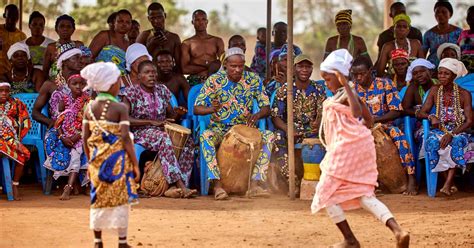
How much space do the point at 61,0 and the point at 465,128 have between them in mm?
20198

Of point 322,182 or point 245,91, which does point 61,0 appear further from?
point 322,182

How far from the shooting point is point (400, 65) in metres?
10.8

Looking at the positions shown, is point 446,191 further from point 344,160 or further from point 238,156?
point 344,160

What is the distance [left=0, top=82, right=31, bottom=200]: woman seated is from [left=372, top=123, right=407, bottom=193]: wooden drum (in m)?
3.58

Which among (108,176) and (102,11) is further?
(102,11)

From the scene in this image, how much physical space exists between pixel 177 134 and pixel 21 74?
7.56ft

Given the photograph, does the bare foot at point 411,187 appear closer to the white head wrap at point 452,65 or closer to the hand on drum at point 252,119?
the white head wrap at point 452,65

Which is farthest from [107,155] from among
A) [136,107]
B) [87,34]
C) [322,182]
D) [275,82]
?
[87,34]

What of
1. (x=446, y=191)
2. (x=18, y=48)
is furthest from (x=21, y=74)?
(x=446, y=191)

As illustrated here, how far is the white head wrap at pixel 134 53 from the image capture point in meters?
10.1

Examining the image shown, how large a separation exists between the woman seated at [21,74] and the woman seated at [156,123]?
1.69 meters

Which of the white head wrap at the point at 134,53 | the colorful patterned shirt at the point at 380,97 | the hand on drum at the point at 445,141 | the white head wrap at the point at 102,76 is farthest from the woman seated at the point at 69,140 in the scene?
the hand on drum at the point at 445,141

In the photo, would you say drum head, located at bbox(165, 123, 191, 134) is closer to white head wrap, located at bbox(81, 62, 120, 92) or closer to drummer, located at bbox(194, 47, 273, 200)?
drummer, located at bbox(194, 47, 273, 200)

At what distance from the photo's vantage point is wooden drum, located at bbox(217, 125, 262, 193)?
383 inches
